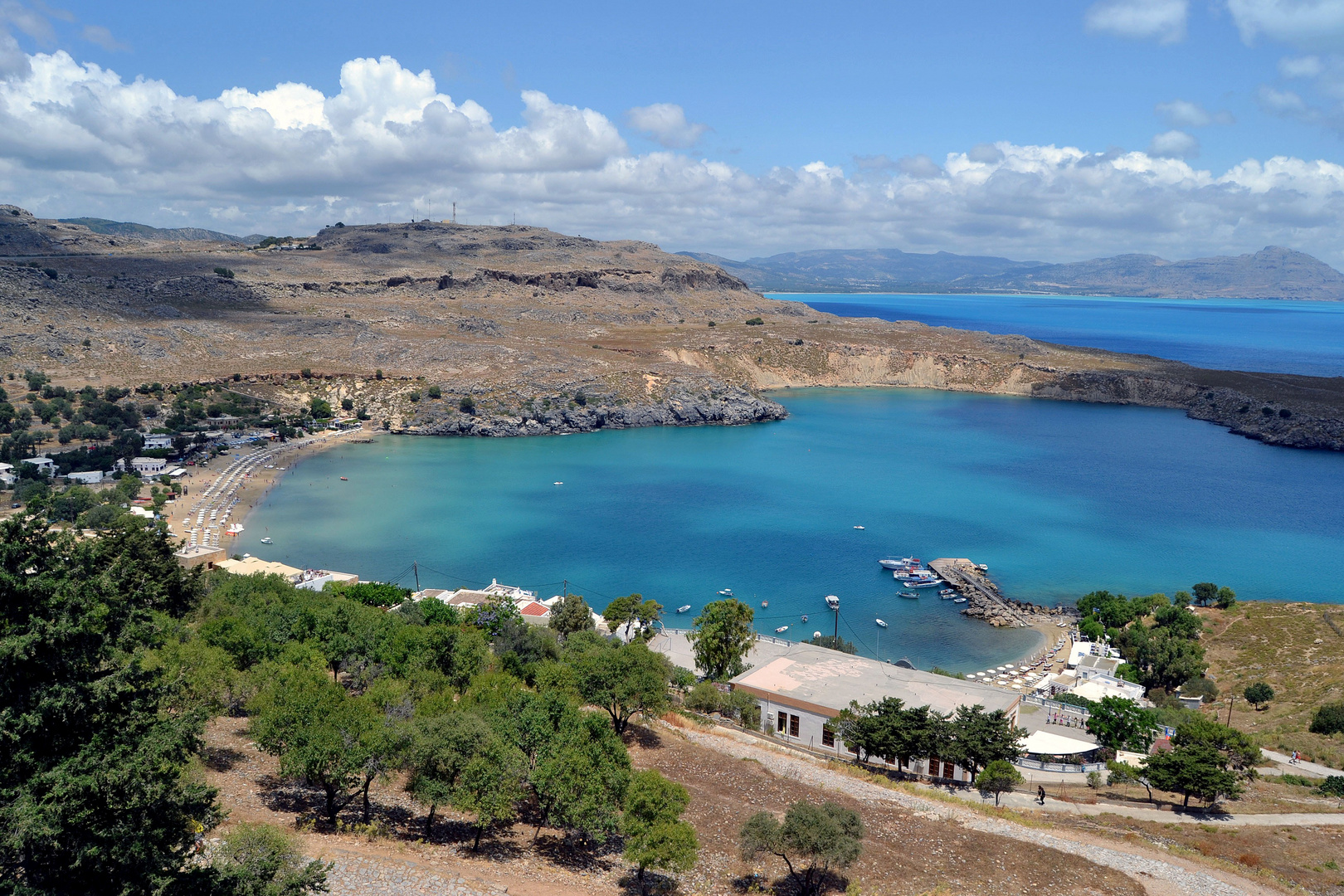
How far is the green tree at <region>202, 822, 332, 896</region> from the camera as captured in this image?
14.0m

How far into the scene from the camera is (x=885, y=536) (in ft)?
221

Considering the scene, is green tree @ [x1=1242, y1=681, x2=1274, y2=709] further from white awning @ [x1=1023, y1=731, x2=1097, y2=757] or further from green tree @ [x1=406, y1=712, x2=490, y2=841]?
green tree @ [x1=406, y1=712, x2=490, y2=841]

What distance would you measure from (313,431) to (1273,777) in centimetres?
9721

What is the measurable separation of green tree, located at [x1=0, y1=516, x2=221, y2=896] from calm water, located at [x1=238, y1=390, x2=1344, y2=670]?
132 ft

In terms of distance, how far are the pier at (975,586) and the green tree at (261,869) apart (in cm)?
4618

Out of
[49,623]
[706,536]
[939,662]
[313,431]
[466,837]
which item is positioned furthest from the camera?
[313,431]

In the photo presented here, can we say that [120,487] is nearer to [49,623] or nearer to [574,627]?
[574,627]

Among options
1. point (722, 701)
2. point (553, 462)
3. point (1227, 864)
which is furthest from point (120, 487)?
point (1227, 864)

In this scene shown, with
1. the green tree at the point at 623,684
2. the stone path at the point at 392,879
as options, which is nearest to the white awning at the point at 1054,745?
the green tree at the point at 623,684

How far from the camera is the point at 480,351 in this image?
420 ft

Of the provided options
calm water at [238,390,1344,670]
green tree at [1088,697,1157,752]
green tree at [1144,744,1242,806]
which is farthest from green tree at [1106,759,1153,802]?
calm water at [238,390,1344,670]

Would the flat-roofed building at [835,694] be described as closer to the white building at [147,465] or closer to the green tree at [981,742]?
the green tree at [981,742]

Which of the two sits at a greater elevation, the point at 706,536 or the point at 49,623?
the point at 49,623

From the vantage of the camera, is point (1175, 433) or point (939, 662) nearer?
point (939, 662)
